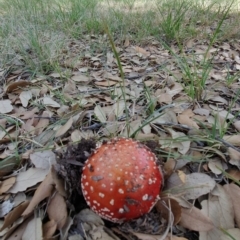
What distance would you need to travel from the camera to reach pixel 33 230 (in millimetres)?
867

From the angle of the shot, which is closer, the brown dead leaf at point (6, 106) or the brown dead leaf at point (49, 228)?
the brown dead leaf at point (49, 228)

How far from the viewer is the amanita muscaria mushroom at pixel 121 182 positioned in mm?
780

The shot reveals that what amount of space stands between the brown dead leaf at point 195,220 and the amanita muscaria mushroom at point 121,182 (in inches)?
5.6

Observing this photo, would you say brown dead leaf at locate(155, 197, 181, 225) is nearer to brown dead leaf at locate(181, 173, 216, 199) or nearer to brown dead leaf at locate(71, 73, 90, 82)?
brown dead leaf at locate(181, 173, 216, 199)

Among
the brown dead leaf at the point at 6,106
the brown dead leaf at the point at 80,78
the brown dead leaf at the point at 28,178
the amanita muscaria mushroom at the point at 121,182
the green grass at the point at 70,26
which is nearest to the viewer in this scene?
the amanita muscaria mushroom at the point at 121,182

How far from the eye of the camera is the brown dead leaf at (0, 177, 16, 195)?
1.01 meters

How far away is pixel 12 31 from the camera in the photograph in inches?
90.0

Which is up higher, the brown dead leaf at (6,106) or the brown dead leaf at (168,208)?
the brown dead leaf at (168,208)

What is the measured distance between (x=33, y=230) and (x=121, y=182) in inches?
13.2

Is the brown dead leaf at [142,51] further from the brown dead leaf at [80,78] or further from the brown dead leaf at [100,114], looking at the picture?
the brown dead leaf at [100,114]

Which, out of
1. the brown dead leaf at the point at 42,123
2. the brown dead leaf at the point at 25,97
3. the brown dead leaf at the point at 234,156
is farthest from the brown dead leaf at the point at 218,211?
the brown dead leaf at the point at 25,97

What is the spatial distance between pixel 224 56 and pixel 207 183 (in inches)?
53.9

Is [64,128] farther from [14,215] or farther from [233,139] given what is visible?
[233,139]

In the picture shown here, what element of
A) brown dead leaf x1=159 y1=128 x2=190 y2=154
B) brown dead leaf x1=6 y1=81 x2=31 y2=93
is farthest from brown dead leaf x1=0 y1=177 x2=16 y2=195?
brown dead leaf x1=6 y1=81 x2=31 y2=93
